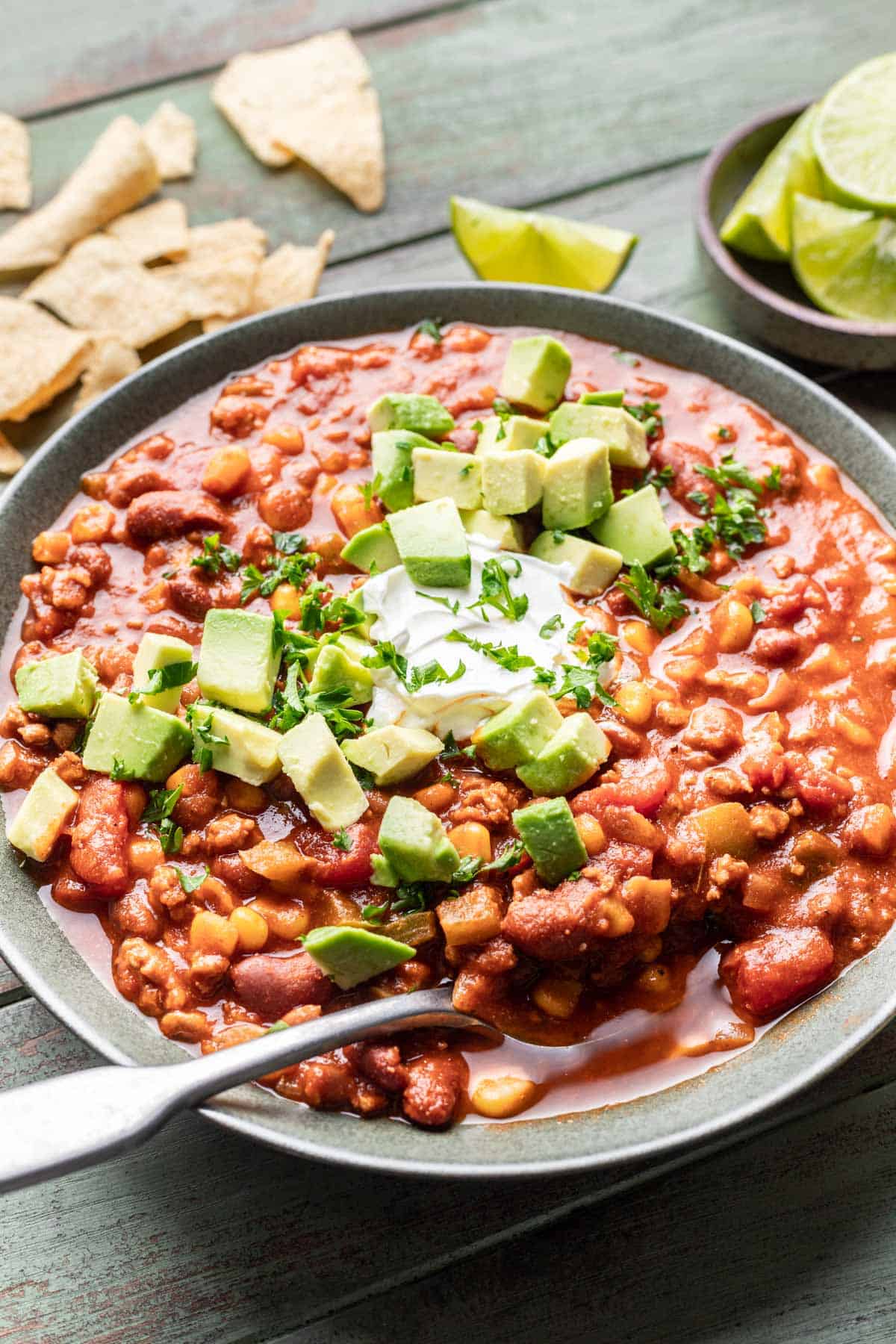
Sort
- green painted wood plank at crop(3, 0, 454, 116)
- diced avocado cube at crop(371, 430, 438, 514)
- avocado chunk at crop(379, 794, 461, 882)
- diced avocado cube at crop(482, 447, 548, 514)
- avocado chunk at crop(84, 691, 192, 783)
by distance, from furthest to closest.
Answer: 1. green painted wood plank at crop(3, 0, 454, 116)
2. diced avocado cube at crop(371, 430, 438, 514)
3. diced avocado cube at crop(482, 447, 548, 514)
4. avocado chunk at crop(84, 691, 192, 783)
5. avocado chunk at crop(379, 794, 461, 882)

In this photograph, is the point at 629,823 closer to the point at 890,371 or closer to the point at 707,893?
the point at 707,893

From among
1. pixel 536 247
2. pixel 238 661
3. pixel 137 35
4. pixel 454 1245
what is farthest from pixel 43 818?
pixel 137 35

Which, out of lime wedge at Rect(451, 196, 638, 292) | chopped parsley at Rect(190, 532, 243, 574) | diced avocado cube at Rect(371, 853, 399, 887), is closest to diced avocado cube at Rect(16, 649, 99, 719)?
chopped parsley at Rect(190, 532, 243, 574)

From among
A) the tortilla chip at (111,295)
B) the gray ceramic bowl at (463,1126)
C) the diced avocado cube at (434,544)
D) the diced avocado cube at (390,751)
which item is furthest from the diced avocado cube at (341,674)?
the tortilla chip at (111,295)

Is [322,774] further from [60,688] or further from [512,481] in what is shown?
[512,481]

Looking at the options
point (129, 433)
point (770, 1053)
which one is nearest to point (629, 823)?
point (770, 1053)

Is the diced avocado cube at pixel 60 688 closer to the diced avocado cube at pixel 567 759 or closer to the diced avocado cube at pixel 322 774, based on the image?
the diced avocado cube at pixel 322 774

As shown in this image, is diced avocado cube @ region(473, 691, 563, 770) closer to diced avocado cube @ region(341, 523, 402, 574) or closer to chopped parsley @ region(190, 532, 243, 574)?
diced avocado cube @ region(341, 523, 402, 574)
